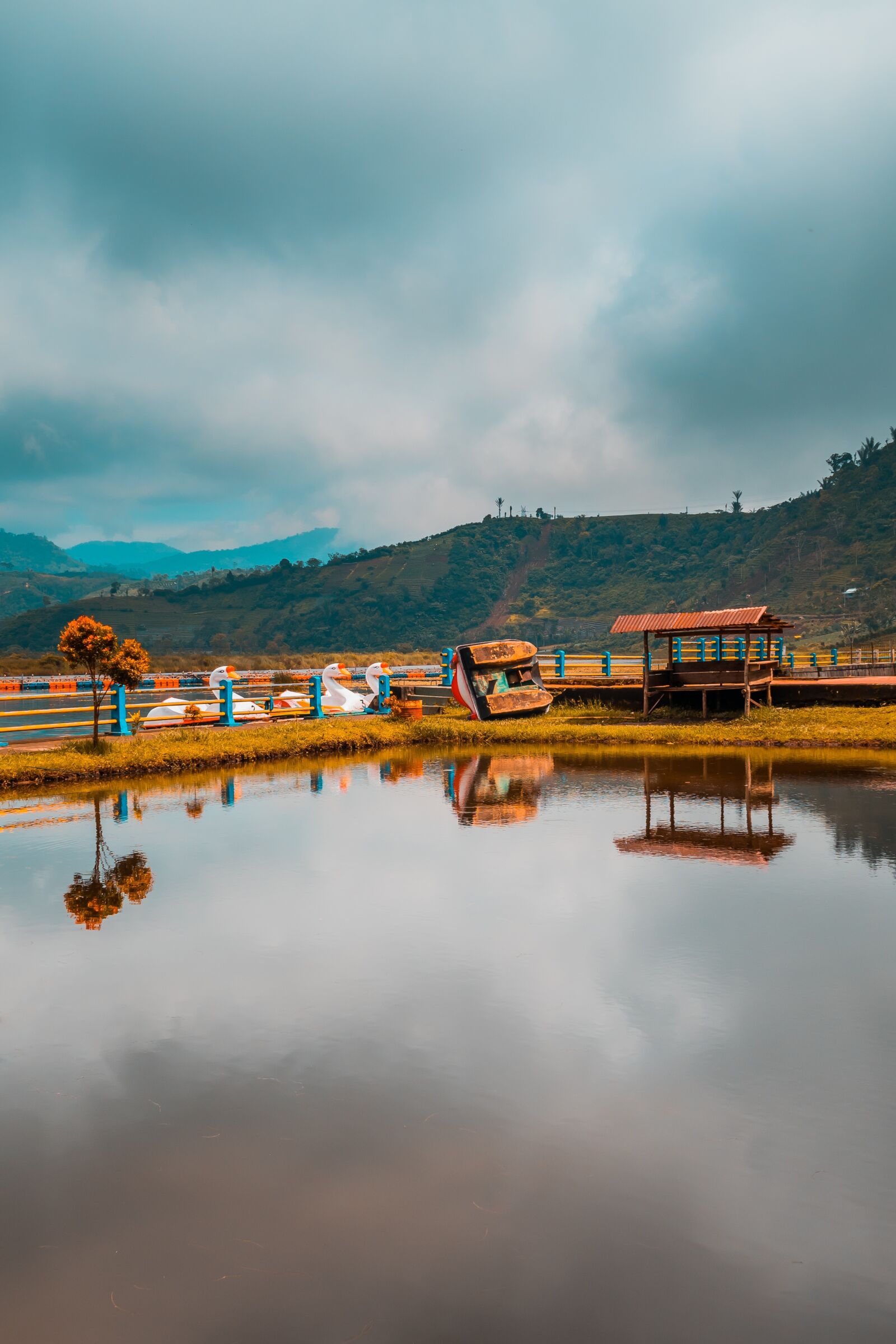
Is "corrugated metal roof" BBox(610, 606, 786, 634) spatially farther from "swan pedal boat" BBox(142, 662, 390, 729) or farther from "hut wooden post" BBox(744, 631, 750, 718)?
"swan pedal boat" BBox(142, 662, 390, 729)

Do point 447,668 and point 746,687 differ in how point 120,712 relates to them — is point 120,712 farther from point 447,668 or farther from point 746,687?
point 746,687

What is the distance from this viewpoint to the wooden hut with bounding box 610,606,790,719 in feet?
81.1

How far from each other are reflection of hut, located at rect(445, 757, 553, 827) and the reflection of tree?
4304mm

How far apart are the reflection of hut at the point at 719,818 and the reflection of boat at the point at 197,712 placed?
40.7 feet

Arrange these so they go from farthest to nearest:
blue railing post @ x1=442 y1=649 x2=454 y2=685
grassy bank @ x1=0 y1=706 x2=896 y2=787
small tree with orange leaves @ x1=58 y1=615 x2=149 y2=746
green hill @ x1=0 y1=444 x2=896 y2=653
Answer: green hill @ x1=0 y1=444 x2=896 y2=653, blue railing post @ x1=442 y1=649 x2=454 y2=685, small tree with orange leaves @ x1=58 y1=615 x2=149 y2=746, grassy bank @ x1=0 y1=706 x2=896 y2=787

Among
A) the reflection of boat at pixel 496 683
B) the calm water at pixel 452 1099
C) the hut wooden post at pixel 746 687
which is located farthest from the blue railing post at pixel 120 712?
the hut wooden post at pixel 746 687

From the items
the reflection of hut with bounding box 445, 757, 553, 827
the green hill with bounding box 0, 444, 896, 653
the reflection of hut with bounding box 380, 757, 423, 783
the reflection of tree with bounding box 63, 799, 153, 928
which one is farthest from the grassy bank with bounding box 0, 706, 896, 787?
the green hill with bounding box 0, 444, 896, 653

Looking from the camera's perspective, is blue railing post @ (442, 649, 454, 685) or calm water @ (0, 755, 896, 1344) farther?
blue railing post @ (442, 649, 454, 685)

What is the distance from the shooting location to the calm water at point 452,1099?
3.58m

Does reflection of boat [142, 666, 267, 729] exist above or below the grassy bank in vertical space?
above

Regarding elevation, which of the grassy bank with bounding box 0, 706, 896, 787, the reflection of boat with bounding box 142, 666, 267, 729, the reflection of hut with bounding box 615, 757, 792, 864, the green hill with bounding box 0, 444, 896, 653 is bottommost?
the reflection of hut with bounding box 615, 757, 792, 864

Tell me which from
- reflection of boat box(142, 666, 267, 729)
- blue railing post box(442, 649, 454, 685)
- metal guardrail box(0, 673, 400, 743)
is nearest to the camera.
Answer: metal guardrail box(0, 673, 400, 743)

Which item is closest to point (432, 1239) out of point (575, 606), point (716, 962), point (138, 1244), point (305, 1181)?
point (305, 1181)

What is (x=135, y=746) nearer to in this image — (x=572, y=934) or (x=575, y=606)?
(x=572, y=934)
